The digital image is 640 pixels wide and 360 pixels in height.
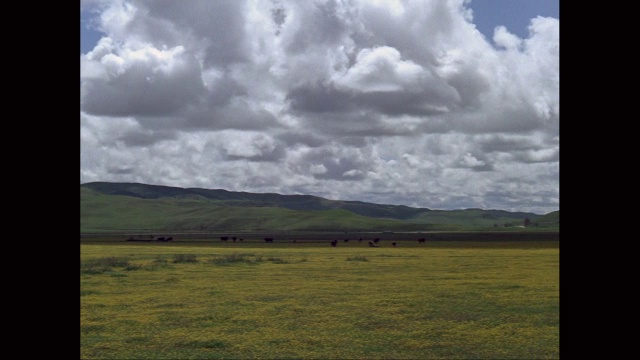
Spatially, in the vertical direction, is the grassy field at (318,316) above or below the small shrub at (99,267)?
above

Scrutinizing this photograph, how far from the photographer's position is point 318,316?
20.8 meters

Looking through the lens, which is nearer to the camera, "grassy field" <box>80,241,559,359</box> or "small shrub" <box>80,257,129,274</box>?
"grassy field" <box>80,241,559,359</box>

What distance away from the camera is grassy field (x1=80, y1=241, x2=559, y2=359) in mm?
15727

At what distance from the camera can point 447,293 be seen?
27.2m

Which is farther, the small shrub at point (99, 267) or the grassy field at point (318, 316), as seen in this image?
the small shrub at point (99, 267)

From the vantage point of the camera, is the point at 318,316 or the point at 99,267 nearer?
the point at 318,316

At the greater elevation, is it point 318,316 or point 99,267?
point 318,316

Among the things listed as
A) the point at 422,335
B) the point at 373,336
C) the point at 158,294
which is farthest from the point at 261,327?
the point at 158,294

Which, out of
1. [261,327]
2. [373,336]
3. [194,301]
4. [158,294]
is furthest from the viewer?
[158,294]

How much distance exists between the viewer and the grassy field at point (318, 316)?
15.7 metres
